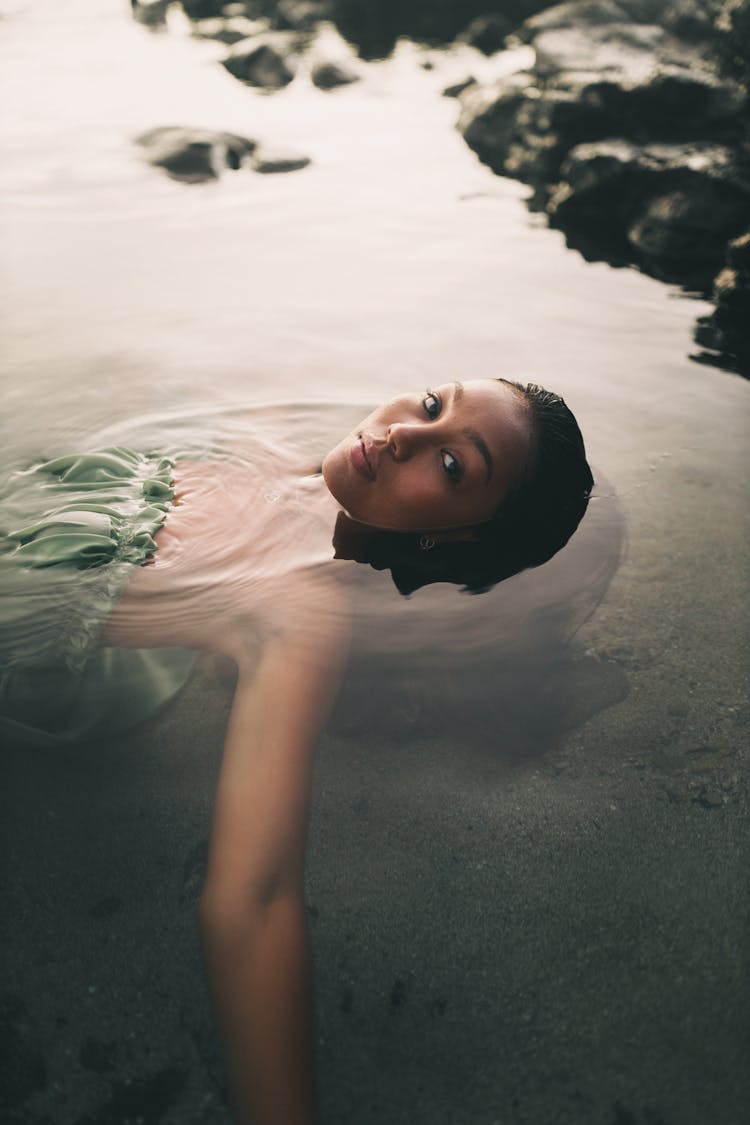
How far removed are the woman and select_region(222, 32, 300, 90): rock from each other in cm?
797

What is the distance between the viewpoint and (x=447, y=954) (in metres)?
1.81

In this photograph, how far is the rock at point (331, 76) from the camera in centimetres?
909

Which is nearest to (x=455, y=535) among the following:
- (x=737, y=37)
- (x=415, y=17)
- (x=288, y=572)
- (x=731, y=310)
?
(x=288, y=572)

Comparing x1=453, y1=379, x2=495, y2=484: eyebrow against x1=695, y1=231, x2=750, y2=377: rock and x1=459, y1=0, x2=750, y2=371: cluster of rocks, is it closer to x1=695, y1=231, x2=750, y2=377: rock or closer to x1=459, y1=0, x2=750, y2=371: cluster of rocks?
x1=459, y1=0, x2=750, y2=371: cluster of rocks

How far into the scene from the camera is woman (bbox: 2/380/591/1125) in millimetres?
1632

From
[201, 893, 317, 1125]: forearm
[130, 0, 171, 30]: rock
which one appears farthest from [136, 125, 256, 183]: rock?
[130, 0, 171, 30]: rock

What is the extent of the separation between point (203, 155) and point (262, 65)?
3659 millimetres

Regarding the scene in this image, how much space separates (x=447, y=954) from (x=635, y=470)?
226 cm

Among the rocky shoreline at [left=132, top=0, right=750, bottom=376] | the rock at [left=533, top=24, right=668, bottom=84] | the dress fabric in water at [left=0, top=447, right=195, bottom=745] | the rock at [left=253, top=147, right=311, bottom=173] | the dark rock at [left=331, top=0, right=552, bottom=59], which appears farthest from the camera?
the dark rock at [left=331, top=0, right=552, bottom=59]

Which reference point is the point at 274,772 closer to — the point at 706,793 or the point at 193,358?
the point at 706,793

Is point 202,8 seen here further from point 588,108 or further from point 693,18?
point 588,108

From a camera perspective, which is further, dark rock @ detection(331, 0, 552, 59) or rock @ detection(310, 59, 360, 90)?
dark rock @ detection(331, 0, 552, 59)

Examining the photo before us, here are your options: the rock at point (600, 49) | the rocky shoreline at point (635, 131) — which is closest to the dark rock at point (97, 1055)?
the rocky shoreline at point (635, 131)

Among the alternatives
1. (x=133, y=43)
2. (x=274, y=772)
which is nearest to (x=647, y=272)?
(x=274, y=772)
